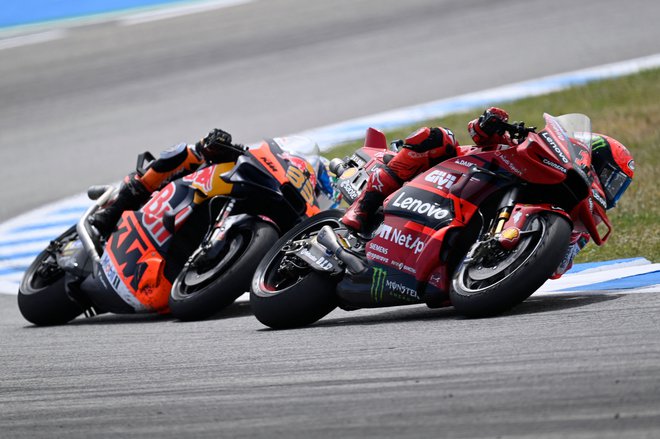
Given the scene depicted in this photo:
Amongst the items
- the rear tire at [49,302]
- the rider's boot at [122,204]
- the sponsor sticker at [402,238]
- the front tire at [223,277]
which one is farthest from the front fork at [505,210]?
the rear tire at [49,302]

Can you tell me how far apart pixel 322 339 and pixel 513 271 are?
1.07 meters

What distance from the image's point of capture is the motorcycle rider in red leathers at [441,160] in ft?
20.8

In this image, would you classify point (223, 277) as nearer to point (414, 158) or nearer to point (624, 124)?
point (414, 158)

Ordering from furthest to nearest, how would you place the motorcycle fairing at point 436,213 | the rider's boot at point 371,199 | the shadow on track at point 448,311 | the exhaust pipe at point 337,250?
the rider's boot at point 371,199, the exhaust pipe at point 337,250, the motorcycle fairing at point 436,213, the shadow on track at point 448,311

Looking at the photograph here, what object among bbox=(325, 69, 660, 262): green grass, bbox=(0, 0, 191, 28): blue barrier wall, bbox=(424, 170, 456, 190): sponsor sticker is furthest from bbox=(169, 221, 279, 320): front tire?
bbox=(0, 0, 191, 28): blue barrier wall

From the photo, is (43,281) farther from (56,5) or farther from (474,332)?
(56,5)

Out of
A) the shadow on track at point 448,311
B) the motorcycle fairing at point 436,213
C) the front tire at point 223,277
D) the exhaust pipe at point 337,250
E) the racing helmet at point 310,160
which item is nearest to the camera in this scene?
the shadow on track at point 448,311

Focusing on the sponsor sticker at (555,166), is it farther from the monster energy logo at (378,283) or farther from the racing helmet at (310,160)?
the racing helmet at (310,160)

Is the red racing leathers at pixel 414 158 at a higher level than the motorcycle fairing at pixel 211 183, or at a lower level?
higher

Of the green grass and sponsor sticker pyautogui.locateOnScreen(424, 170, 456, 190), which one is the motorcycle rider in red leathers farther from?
the green grass

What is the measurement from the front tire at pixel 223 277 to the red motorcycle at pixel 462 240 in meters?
0.45

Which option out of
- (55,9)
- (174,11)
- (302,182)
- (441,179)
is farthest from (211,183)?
(55,9)

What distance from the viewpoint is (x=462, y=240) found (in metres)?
6.43

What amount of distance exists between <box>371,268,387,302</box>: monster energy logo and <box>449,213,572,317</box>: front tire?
579 mm
